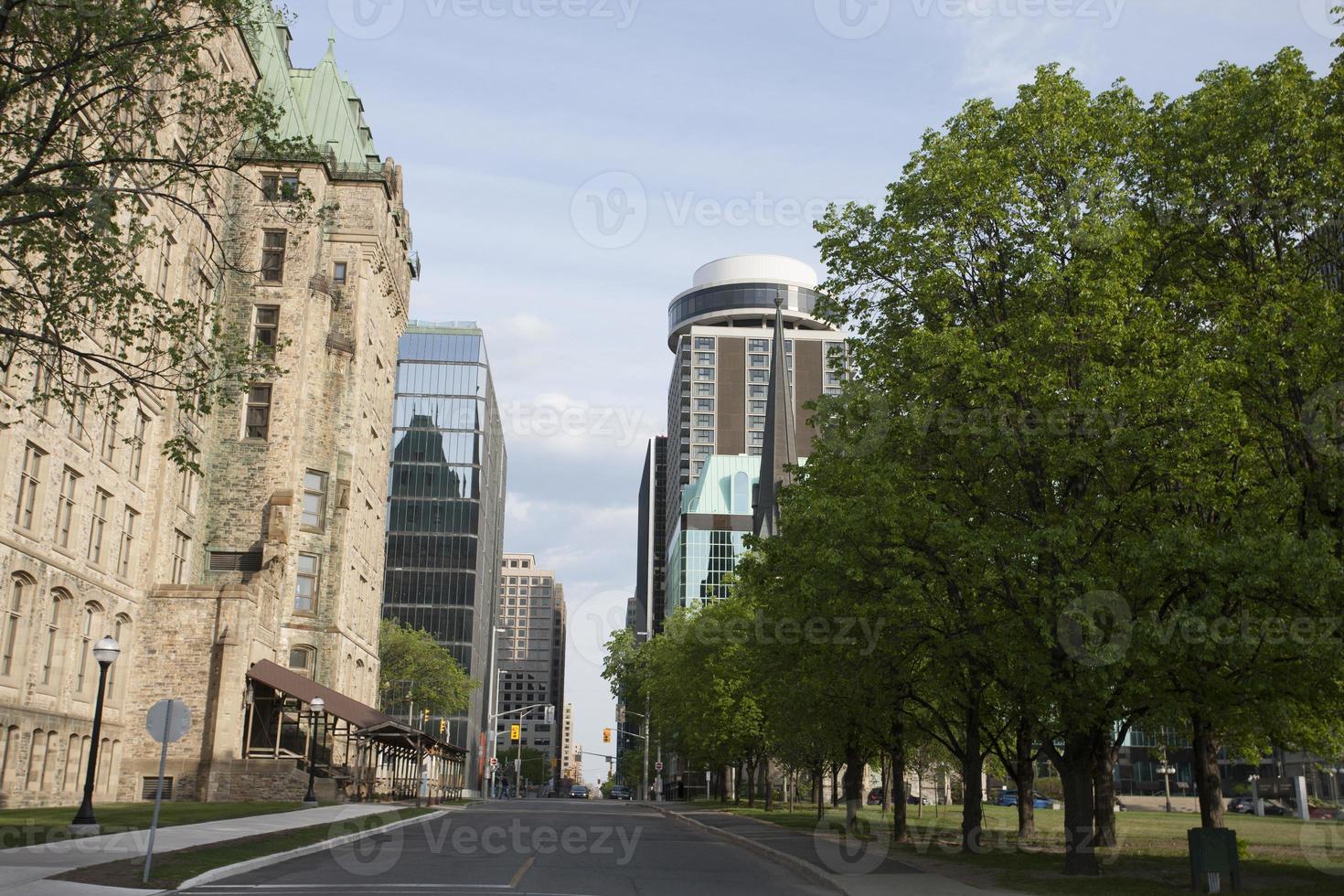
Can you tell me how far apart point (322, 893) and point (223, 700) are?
32.4 meters

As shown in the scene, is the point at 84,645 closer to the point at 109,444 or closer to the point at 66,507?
the point at 66,507

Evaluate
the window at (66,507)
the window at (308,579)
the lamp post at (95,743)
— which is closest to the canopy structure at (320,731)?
the window at (308,579)

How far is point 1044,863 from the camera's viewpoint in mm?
24312

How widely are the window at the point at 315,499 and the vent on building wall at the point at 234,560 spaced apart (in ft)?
16.2

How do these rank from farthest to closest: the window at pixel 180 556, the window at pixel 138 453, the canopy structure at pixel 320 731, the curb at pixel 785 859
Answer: the window at pixel 180 556 → the canopy structure at pixel 320 731 → the window at pixel 138 453 → the curb at pixel 785 859

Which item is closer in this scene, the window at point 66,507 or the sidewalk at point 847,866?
the sidewalk at point 847,866

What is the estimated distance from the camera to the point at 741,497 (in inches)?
6575

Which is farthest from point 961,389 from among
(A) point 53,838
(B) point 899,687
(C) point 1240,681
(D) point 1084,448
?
(A) point 53,838

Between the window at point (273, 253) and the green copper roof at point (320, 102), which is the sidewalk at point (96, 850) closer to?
the window at point (273, 253)

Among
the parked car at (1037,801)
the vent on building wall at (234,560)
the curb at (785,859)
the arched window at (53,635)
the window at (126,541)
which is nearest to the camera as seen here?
the curb at (785,859)

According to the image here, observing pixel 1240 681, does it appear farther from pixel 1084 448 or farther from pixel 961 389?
pixel 961 389

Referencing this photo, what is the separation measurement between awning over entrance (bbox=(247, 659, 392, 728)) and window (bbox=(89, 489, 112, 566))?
29.9 ft

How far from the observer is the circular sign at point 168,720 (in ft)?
51.8

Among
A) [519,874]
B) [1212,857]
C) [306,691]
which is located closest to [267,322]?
[306,691]
